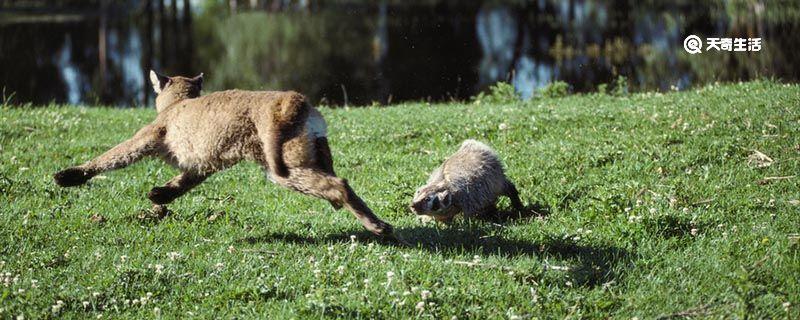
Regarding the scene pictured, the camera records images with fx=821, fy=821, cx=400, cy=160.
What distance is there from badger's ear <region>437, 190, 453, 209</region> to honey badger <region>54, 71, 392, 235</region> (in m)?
1.37

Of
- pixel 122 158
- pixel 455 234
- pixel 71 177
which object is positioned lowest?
pixel 455 234

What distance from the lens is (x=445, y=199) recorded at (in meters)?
7.49

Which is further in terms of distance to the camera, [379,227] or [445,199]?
[445,199]

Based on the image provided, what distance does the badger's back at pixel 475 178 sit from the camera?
7688 millimetres

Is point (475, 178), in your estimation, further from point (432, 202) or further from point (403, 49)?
point (403, 49)

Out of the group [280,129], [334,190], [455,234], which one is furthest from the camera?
[455,234]

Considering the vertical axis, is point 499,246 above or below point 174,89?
below

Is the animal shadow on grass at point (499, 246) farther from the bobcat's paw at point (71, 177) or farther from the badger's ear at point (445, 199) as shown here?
the bobcat's paw at point (71, 177)

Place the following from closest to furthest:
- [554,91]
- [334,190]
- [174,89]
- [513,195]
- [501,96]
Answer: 1. [334,190]
2. [174,89]
3. [513,195]
4. [501,96]
5. [554,91]

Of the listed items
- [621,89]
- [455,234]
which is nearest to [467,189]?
[455,234]

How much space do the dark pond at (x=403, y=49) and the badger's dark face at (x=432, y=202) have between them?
26.1ft

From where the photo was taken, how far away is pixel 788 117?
980 cm

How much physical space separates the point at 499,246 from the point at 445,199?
36.6 inches

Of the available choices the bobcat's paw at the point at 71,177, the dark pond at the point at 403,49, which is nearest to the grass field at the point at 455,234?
the bobcat's paw at the point at 71,177
